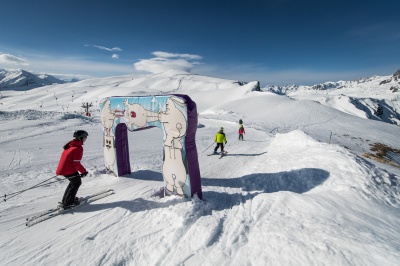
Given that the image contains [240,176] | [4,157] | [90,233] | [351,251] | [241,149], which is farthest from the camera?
[241,149]

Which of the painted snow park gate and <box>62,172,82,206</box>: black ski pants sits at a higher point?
the painted snow park gate

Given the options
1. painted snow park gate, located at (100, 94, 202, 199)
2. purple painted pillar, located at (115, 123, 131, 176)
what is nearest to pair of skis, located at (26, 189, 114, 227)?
purple painted pillar, located at (115, 123, 131, 176)

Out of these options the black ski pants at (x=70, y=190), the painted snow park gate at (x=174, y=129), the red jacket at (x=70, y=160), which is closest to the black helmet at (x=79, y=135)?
the red jacket at (x=70, y=160)

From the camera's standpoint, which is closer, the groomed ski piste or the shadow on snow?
the groomed ski piste

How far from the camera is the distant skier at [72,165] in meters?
6.56

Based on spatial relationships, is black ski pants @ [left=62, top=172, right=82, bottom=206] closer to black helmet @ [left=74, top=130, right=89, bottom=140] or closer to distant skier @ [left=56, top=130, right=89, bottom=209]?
distant skier @ [left=56, top=130, right=89, bottom=209]

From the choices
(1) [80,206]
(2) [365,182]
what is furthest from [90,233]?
(2) [365,182]

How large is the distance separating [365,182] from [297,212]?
363 centimetres

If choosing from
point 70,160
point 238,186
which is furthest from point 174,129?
point 238,186

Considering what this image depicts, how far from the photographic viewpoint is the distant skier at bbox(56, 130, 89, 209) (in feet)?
21.5

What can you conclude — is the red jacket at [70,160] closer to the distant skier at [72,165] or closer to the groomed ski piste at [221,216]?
the distant skier at [72,165]

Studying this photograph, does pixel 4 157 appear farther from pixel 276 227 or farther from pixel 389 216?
pixel 389 216

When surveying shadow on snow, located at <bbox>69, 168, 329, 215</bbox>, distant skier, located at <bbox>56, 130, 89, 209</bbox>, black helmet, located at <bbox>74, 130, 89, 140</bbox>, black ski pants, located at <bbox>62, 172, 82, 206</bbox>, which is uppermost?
black helmet, located at <bbox>74, 130, 89, 140</bbox>

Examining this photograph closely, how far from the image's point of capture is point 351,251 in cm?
431
